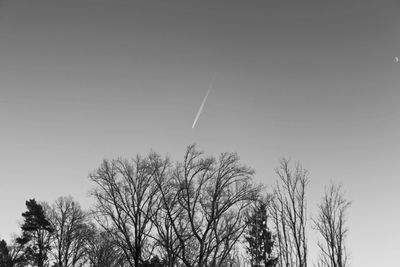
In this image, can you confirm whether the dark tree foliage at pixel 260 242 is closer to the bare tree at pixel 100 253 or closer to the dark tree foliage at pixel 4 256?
the bare tree at pixel 100 253

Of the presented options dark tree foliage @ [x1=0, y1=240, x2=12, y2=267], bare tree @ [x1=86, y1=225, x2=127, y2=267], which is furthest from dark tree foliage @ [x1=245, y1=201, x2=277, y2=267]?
dark tree foliage @ [x1=0, y1=240, x2=12, y2=267]

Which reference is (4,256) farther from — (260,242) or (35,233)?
(260,242)

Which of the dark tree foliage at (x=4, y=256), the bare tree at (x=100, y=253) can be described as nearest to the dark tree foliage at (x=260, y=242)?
the bare tree at (x=100, y=253)

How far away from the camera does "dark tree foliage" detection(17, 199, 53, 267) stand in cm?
3825

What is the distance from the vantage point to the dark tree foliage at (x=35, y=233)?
38250mm

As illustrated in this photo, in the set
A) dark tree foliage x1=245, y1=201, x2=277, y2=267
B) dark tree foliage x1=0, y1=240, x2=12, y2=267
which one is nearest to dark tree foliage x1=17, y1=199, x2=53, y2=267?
dark tree foliage x1=0, y1=240, x2=12, y2=267

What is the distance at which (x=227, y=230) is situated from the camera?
2589 centimetres

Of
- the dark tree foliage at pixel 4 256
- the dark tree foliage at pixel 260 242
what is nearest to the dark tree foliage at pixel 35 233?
the dark tree foliage at pixel 4 256

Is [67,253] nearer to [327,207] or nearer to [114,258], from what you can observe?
[114,258]

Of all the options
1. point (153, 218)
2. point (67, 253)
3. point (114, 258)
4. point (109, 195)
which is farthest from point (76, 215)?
point (153, 218)

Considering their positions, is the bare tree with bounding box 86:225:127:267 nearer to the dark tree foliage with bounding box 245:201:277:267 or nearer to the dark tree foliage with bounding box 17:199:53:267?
the dark tree foliage with bounding box 17:199:53:267

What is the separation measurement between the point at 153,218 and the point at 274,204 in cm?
1045

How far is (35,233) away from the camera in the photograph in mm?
39031

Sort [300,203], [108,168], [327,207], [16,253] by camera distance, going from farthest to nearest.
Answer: [16,253] < [108,168] < [327,207] < [300,203]
